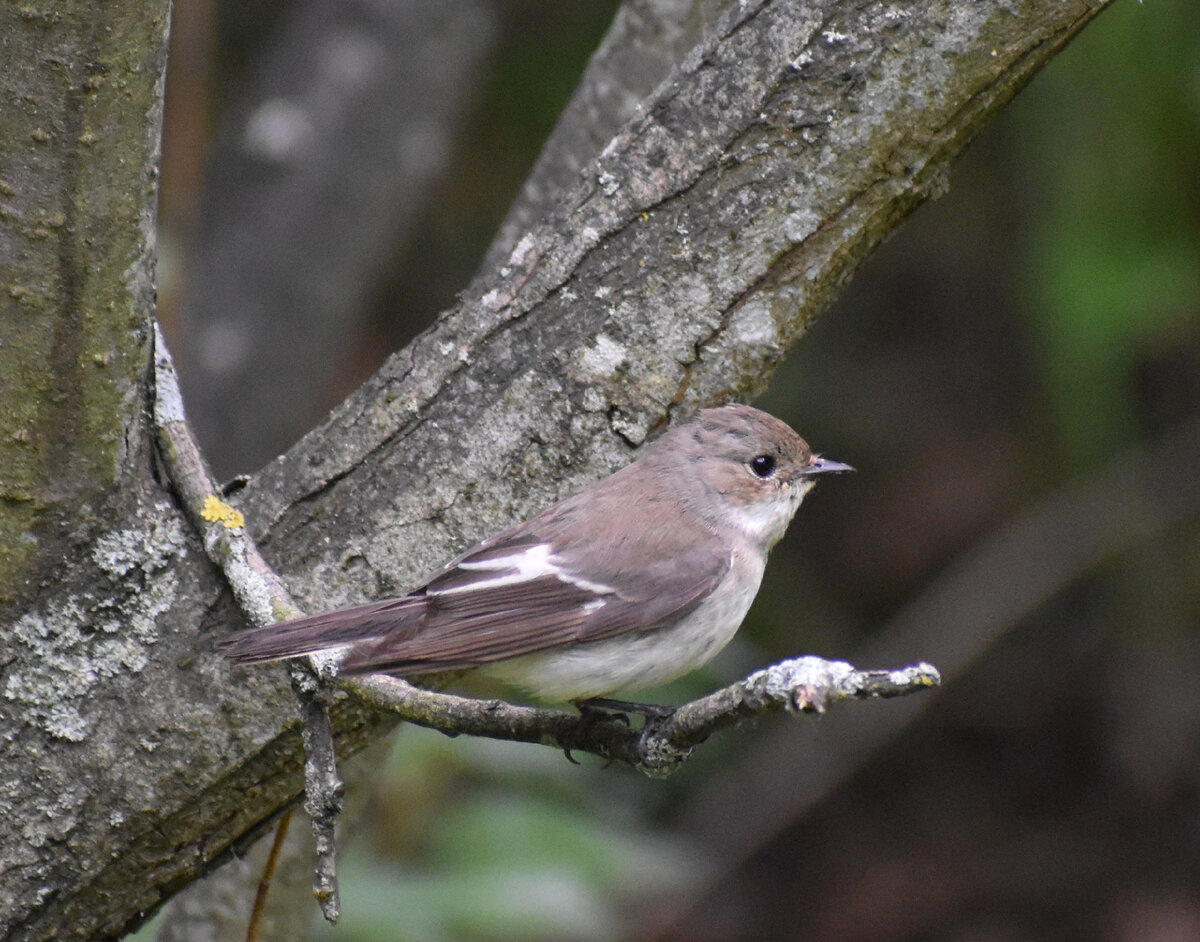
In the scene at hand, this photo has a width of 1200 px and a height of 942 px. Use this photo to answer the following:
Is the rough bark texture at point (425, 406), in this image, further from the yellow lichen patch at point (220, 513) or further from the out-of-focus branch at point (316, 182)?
the out-of-focus branch at point (316, 182)

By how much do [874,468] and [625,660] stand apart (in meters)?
4.52

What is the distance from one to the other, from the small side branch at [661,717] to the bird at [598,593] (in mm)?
91

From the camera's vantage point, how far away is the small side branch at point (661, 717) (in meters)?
1.45

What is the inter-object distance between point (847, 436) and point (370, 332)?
2.89 m

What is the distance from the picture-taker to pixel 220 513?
2305 millimetres

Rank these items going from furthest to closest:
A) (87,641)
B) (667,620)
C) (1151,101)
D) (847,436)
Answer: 1. (847,436)
2. (1151,101)
3. (667,620)
4. (87,641)

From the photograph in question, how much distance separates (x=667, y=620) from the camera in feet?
8.19

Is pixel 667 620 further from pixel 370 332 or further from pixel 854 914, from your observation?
pixel 370 332

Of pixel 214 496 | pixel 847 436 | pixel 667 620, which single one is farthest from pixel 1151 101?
pixel 214 496

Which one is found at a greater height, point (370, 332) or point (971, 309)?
point (370, 332)

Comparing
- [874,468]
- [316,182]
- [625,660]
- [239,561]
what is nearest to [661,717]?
[625,660]

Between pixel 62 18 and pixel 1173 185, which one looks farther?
pixel 1173 185

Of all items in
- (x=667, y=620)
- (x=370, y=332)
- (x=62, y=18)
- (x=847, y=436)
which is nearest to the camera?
(x=62, y=18)

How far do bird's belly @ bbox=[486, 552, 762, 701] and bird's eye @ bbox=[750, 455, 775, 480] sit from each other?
45cm
